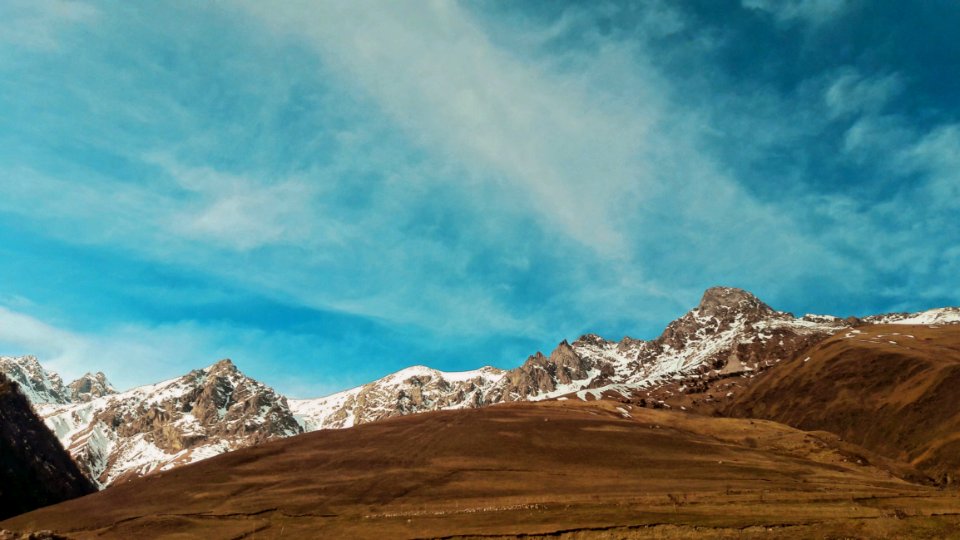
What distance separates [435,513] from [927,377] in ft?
620

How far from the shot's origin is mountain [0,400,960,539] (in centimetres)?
6812

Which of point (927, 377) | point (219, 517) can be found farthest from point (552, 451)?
point (927, 377)

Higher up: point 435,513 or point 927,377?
point 927,377

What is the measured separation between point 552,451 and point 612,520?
Result: 285 feet

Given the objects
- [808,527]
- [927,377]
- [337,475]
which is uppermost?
[927,377]

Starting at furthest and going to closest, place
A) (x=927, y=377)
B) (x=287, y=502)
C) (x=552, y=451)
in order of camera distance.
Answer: (x=927, y=377) < (x=552, y=451) < (x=287, y=502)

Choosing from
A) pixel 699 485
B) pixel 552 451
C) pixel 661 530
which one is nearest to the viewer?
pixel 661 530

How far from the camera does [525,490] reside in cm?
11419

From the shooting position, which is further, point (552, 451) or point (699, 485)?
point (552, 451)

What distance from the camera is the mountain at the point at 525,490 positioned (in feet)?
224

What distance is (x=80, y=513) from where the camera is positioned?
122812 millimetres

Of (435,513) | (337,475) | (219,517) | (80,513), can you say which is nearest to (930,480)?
(435,513)

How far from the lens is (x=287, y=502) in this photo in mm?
115500

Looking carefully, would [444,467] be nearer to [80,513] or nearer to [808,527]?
[80,513]
